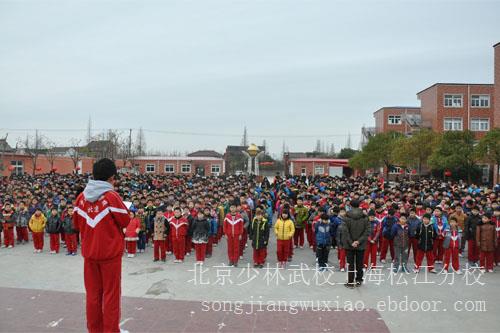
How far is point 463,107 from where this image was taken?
4259 cm

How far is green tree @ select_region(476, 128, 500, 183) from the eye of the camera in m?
24.0

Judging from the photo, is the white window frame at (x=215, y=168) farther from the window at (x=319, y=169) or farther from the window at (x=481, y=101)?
the window at (x=481, y=101)

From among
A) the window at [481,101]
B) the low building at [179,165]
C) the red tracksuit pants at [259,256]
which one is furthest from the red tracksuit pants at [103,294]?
the low building at [179,165]

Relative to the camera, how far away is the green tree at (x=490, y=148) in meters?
24.0

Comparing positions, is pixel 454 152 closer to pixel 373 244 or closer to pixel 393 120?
pixel 373 244

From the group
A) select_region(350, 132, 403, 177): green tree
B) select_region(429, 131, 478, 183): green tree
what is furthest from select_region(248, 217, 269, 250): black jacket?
select_region(350, 132, 403, 177): green tree

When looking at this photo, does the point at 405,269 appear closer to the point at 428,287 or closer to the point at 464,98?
the point at 428,287

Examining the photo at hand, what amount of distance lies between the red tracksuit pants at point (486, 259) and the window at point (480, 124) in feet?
125

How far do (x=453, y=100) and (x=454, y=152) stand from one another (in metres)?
17.7

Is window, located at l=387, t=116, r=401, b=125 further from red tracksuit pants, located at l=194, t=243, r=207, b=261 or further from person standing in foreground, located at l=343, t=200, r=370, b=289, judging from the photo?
person standing in foreground, located at l=343, t=200, r=370, b=289

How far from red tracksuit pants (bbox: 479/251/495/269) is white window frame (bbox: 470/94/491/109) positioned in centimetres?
3862

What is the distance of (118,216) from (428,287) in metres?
6.55

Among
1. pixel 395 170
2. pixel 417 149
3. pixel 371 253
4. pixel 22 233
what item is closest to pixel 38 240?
pixel 22 233

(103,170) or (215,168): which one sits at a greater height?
(215,168)
